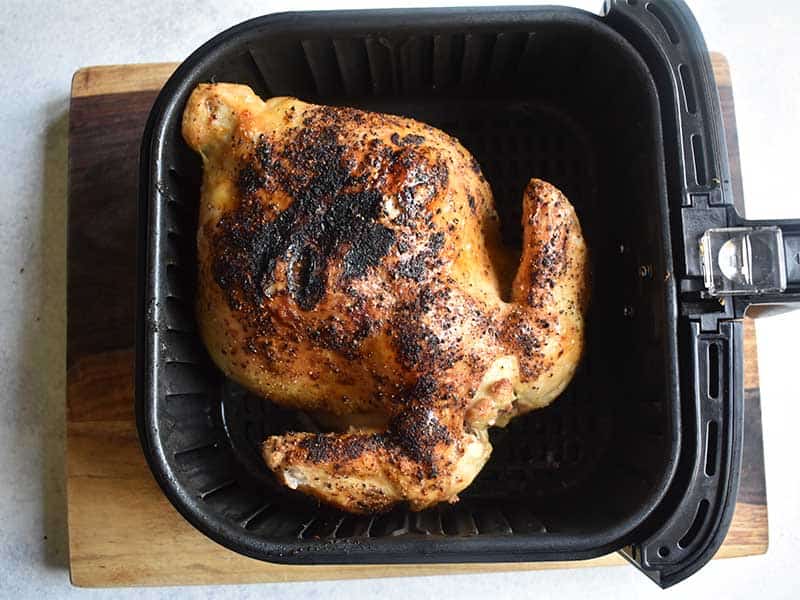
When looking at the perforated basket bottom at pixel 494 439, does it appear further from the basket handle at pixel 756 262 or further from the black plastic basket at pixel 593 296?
the basket handle at pixel 756 262

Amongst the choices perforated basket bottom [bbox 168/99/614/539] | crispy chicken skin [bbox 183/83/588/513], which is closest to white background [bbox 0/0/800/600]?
perforated basket bottom [bbox 168/99/614/539]

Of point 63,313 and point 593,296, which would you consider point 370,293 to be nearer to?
point 593,296

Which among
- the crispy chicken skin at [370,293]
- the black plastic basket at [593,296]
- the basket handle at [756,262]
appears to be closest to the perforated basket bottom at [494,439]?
the black plastic basket at [593,296]

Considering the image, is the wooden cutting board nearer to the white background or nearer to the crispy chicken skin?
the white background

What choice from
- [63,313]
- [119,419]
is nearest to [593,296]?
[119,419]

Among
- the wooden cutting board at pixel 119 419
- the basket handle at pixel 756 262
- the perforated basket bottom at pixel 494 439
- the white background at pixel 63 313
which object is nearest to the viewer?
the basket handle at pixel 756 262

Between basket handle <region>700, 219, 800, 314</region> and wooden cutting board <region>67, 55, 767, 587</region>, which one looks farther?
wooden cutting board <region>67, 55, 767, 587</region>
